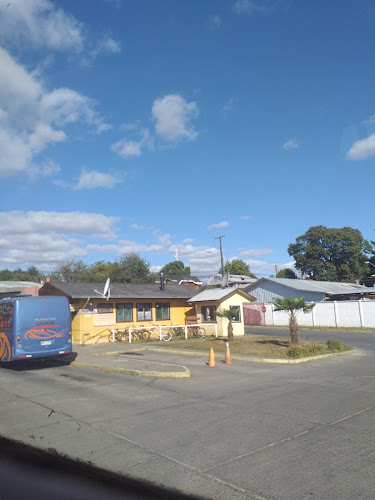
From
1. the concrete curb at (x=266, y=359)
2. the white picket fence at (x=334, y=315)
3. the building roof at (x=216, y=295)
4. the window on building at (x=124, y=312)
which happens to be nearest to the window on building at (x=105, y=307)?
the window on building at (x=124, y=312)

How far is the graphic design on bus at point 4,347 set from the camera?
15.3 meters

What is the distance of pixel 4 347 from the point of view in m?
15.6

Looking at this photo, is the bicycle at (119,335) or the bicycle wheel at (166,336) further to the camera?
the bicycle wheel at (166,336)

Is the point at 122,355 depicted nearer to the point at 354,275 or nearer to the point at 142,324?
the point at 142,324

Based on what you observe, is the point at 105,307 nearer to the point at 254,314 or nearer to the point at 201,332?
the point at 201,332

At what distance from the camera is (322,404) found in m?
8.79

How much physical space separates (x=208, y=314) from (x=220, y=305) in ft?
5.04

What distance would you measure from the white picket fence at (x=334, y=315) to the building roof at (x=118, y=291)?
7424 millimetres

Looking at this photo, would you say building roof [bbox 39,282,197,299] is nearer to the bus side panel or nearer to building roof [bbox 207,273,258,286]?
the bus side panel

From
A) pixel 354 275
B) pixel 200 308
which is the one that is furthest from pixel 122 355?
pixel 354 275

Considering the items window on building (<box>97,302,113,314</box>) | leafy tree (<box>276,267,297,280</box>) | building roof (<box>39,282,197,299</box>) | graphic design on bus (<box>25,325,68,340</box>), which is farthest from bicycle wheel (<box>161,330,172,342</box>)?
leafy tree (<box>276,267,297,280</box>)

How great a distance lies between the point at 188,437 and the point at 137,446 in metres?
0.89

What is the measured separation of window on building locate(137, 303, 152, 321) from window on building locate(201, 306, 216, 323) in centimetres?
360

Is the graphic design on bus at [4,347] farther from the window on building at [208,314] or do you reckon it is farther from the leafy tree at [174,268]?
the leafy tree at [174,268]
